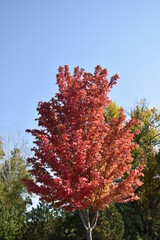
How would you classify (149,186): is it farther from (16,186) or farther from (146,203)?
(16,186)

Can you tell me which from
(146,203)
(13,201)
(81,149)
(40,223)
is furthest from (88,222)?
(13,201)

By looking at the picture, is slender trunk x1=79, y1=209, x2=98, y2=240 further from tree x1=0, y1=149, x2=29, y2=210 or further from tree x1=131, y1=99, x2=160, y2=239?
tree x1=0, y1=149, x2=29, y2=210

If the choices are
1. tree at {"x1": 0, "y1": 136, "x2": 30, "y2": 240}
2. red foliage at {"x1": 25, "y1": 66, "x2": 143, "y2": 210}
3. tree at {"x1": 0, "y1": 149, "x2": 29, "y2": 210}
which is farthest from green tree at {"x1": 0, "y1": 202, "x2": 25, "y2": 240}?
tree at {"x1": 0, "y1": 149, "x2": 29, "y2": 210}

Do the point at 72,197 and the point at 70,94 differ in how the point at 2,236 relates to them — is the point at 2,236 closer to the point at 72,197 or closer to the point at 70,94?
the point at 72,197

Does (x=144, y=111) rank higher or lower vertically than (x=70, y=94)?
higher

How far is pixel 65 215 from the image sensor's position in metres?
17.8

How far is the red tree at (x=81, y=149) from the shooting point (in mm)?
10055

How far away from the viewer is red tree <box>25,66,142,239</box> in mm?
10055

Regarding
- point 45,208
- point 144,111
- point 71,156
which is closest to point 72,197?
point 71,156

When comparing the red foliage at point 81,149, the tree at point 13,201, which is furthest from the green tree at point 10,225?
the red foliage at point 81,149

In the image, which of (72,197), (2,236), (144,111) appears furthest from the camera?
(144,111)

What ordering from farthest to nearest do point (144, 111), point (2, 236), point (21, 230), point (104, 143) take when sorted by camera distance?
point (144, 111) < point (21, 230) < point (2, 236) < point (104, 143)

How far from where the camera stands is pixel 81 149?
9852 mm

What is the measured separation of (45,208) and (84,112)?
8.52m
